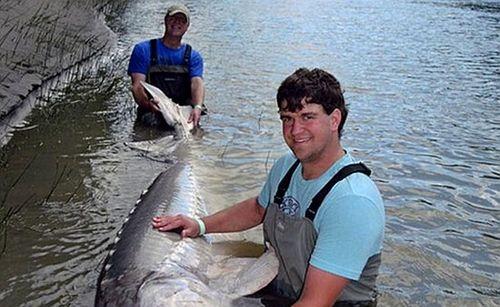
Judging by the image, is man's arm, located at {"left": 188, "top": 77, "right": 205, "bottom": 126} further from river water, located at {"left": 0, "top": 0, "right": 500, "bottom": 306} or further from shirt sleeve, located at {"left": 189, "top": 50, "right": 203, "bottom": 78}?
river water, located at {"left": 0, "top": 0, "right": 500, "bottom": 306}

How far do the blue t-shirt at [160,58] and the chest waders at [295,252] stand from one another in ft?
18.7

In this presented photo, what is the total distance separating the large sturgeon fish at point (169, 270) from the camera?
12.9ft

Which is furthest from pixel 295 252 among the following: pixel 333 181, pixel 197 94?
pixel 197 94

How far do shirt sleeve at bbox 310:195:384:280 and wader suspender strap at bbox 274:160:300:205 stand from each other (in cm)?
69

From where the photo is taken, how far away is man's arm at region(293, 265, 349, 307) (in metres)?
3.55

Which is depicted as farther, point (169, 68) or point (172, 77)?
point (172, 77)

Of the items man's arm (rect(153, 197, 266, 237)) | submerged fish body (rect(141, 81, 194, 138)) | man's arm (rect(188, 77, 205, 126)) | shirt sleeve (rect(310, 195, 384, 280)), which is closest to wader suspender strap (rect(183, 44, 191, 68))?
man's arm (rect(188, 77, 205, 126))

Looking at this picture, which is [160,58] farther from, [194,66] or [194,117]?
[194,117]

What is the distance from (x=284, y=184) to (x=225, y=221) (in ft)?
2.85

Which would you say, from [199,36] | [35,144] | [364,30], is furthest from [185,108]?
[364,30]

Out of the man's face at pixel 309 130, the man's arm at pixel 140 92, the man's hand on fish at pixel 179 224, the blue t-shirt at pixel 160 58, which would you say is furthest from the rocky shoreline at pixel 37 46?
the man's face at pixel 309 130

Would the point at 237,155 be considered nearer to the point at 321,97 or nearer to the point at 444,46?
the point at 321,97

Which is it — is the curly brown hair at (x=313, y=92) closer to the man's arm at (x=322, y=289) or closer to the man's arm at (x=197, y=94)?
the man's arm at (x=322, y=289)

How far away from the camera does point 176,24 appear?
9547 millimetres
